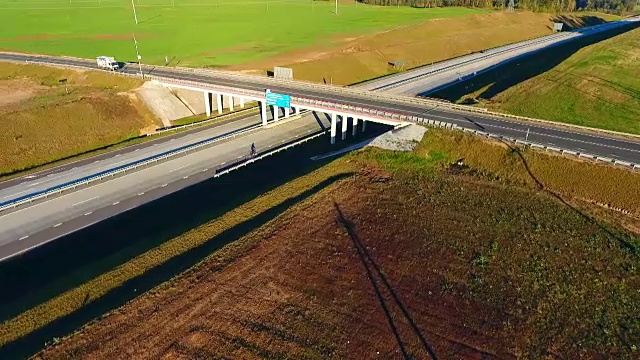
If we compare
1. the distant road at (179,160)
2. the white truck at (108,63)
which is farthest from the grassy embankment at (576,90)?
the white truck at (108,63)

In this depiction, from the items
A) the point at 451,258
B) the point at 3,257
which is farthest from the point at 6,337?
the point at 451,258

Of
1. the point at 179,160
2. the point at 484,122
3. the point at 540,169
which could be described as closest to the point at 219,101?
the point at 179,160

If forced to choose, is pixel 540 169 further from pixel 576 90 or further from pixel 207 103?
pixel 207 103

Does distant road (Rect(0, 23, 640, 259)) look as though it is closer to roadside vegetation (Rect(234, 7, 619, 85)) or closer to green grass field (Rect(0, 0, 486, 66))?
roadside vegetation (Rect(234, 7, 619, 85))

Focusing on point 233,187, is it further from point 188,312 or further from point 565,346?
point 565,346

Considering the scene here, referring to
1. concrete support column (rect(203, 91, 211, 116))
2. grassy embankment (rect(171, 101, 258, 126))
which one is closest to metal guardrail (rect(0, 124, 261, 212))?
grassy embankment (rect(171, 101, 258, 126))

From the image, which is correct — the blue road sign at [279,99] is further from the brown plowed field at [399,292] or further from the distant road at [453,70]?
the brown plowed field at [399,292]
